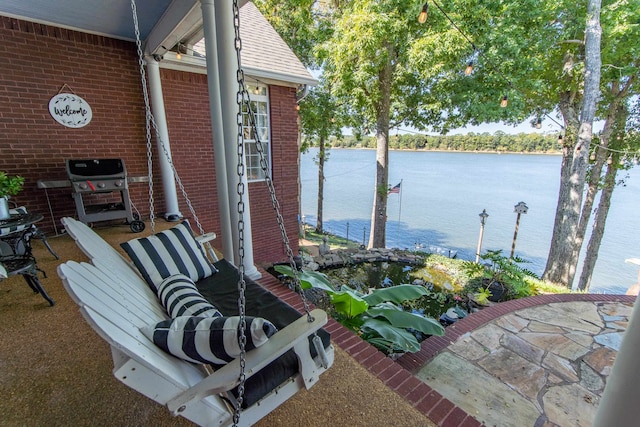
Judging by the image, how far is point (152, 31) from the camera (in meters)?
4.11

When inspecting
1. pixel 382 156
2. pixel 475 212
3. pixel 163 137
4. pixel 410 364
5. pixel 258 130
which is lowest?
pixel 475 212

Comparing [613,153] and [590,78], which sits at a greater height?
[590,78]

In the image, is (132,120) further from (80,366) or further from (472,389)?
(472,389)

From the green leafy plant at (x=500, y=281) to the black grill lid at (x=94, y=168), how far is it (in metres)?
6.99

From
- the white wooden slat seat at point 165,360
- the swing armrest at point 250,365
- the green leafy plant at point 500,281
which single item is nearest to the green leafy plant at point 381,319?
the white wooden slat seat at point 165,360

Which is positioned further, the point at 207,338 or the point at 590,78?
the point at 590,78

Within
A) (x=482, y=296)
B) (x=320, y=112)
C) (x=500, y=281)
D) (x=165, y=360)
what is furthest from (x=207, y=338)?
(x=320, y=112)

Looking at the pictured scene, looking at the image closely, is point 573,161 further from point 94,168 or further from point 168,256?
point 94,168

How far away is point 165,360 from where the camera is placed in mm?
1263

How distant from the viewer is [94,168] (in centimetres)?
413

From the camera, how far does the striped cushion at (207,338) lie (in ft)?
4.36

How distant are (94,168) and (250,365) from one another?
4.34m

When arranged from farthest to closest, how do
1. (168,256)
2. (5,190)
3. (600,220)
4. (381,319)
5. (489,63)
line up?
(600,220), (489,63), (381,319), (5,190), (168,256)

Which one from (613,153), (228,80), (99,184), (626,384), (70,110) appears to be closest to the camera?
(626,384)
